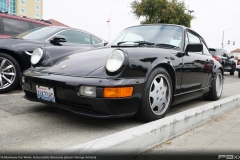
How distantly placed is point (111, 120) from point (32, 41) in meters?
2.29

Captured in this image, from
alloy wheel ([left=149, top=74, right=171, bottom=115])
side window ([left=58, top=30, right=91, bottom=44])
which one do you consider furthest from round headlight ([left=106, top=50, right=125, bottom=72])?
side window ([left=58, top=30, right=91, bottom=44])

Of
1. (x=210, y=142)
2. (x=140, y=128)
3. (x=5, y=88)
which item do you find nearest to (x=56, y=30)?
(x=5, y=88)

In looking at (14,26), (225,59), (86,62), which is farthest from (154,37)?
(225,59)

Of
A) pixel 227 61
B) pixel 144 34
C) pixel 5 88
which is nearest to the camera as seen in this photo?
pixel 144 34

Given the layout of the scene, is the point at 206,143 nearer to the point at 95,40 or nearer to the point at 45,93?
the point at 45,93

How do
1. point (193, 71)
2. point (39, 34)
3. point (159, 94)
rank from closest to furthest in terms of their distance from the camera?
1. point (159, 94)
2. point (193, 71)
3. point (39, 34)

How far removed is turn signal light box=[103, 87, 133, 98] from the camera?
2105 millimetres

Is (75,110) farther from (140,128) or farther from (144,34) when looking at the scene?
(144,34)

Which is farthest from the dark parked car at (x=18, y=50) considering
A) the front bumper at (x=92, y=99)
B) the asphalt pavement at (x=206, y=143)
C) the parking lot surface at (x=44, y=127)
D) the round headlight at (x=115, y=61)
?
the asphalt pavement at (x=206, y=143)

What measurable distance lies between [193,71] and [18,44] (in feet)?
9.40

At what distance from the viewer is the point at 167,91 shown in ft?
9.09

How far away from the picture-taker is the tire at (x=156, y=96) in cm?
240

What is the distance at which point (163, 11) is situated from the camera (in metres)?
23.0

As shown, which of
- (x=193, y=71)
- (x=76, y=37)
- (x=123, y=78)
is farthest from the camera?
(x=76, y=37)
